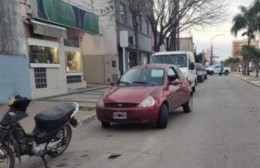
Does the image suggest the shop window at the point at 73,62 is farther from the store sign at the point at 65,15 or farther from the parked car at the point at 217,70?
the parked car at the point at 217,70

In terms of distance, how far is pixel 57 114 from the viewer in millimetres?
7656

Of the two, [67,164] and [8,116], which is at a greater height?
[8,116]

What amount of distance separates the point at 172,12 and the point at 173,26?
1527 millimetres

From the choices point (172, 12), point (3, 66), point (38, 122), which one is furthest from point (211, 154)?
point (172, 12)

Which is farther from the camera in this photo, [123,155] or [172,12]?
[172,12]

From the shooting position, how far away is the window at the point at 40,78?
19297mm

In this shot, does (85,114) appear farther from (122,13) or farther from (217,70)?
(217,70)

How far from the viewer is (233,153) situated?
7.86 m

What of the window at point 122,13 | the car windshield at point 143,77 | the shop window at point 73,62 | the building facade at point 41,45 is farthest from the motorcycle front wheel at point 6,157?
the window at point 122,13

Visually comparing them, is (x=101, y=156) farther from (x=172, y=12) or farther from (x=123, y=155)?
(x=172, y=12)

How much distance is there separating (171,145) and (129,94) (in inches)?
94.4

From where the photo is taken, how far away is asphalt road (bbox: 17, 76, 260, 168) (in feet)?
24.1

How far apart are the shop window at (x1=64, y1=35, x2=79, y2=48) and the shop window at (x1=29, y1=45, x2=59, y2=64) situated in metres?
3.48

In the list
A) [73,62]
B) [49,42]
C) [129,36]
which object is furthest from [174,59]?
[129,36]
